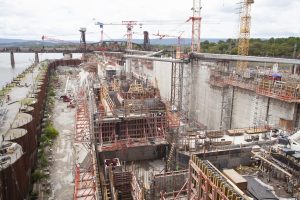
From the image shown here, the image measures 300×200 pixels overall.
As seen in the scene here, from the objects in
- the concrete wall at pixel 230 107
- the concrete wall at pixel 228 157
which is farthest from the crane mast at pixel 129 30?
the concrete wall at pixel 228 157

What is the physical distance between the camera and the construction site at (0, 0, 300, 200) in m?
15.4

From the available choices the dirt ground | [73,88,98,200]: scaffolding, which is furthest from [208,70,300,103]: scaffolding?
the dirt ground

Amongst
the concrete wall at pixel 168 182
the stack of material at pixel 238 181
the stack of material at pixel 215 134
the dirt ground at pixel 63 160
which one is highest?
the stack of material at pixel 238 181

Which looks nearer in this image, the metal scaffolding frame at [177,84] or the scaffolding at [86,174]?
the scaffolding at [86,174]

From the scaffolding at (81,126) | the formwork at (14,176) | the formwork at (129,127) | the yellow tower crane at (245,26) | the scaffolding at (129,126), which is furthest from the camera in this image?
the yellow tower crane at (245,26)

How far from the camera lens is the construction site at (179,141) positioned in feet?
50.5

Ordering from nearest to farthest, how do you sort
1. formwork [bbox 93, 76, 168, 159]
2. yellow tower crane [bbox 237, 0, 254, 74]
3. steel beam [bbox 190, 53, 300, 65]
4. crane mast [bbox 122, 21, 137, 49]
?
formwork [bbox 93, 76, 168, 159]
steel beam [bbox 190, 53, 300, 65]
yellow tower crane [bbox 237, 0, 254, 74]
crane mast [bbox 122, 21, 137, 49]

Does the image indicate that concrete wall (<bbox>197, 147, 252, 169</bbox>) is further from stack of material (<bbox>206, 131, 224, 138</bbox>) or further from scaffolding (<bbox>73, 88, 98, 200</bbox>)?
scaffolding (<bbox>73, 88, 98, 200</bbox>)

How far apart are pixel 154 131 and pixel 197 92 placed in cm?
1739

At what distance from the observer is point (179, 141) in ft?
91.2

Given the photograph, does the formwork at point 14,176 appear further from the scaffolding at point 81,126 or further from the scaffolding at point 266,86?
the scaffolding at point 266,86

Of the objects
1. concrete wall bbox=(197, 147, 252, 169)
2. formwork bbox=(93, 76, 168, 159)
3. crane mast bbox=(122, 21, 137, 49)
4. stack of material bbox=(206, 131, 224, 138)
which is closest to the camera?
concrete wall bbox=(197, 147, 252, 169)

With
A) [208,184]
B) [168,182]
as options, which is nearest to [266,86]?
[168,182]

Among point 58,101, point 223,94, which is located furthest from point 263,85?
point 58,101
